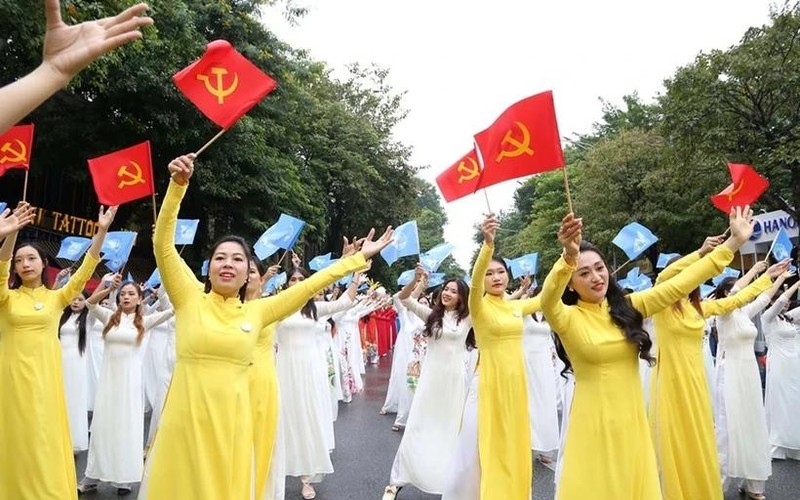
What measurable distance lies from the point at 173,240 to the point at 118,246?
477 centimetres

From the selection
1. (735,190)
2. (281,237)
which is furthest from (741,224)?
(281,237)

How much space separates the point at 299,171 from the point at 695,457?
1935 cm

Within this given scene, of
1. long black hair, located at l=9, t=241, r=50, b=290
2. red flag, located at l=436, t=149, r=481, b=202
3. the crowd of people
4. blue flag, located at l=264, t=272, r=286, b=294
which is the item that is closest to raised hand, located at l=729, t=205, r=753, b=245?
the crowd of people

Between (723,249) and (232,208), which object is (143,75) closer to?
(232,208)

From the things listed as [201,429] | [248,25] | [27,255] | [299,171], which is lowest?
[201,429]

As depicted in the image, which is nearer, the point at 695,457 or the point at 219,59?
the point at 219,59

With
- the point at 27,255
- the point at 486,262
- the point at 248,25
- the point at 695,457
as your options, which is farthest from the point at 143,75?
the point at 695,457

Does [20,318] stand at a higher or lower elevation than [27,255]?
lower

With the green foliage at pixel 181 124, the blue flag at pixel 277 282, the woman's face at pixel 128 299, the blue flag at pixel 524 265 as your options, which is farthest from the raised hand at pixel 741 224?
the green foliage at pixel 181 124

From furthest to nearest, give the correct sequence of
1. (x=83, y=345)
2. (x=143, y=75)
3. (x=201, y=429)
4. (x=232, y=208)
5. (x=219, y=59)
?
(x=232, y=208), (x=143, y=75), (x=83, y=345), (x=219, y=59), (x=201, y=429)

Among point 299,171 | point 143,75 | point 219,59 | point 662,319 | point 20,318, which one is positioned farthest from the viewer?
point 299,171

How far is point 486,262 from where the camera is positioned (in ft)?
13.3

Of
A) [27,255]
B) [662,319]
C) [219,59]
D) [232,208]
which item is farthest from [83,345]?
[232,208]

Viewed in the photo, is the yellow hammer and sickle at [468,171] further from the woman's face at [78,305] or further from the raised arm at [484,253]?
the woman's face at [78,305]
